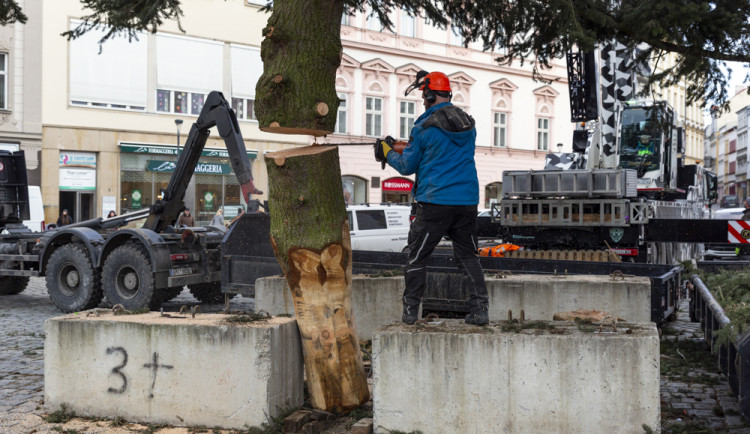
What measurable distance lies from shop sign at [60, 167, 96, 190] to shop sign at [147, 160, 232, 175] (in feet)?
7.04

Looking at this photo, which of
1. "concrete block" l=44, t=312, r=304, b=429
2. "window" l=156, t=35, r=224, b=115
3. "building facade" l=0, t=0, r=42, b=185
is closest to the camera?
"concrete block" l=44, t=312, r=304, b=429

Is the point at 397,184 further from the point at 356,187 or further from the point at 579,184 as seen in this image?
the point at 579,184

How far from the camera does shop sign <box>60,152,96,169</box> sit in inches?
1090

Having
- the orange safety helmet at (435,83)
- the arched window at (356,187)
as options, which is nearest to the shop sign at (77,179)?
the arched window at (356,187)

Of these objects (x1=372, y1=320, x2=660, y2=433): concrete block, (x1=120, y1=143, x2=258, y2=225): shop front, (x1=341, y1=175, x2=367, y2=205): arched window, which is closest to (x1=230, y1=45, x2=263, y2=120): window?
(x1=120, y1=143, x2=258, y2=225): shop front

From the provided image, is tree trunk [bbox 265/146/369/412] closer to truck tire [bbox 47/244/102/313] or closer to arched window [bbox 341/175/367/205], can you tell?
truck tire [bbox 47/244/102/313]

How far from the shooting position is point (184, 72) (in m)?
30.9

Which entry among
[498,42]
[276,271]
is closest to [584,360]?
[498,42]

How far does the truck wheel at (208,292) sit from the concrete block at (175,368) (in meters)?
6.59

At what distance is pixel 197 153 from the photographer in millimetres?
12219

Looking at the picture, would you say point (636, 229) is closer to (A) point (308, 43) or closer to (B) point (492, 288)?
(B) point (492, 288)

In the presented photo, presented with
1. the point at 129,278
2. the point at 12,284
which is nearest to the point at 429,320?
the point at 129,278

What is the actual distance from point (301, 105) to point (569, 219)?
8074 millimetres

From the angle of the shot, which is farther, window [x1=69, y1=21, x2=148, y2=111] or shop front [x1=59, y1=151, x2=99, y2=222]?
window [x1=69, y1=21, x2=148, y2=111]
